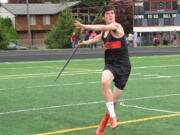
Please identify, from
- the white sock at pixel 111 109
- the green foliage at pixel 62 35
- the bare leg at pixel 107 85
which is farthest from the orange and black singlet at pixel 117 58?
the green foliage at pixel 62 35

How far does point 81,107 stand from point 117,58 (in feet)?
10.1

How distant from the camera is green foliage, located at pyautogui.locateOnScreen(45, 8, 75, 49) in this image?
165 feet

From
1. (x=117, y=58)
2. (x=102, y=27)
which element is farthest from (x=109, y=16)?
(x=117, y=58)

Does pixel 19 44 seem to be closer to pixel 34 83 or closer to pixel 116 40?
pixel 34 83

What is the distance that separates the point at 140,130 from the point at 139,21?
1486 inches

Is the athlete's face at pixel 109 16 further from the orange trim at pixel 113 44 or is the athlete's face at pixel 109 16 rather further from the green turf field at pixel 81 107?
the green turf field at pixel 81 107

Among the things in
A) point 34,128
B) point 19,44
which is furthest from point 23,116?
point 19,44

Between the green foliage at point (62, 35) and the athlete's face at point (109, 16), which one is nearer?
the athlete's face at point (109, 16)

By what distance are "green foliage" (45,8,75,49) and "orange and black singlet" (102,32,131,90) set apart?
142 ft

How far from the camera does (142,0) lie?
45.6 m

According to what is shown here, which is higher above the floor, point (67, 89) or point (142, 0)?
point (142, 0)

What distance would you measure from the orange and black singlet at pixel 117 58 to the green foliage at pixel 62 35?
142 feet

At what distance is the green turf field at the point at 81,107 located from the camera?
288 inches

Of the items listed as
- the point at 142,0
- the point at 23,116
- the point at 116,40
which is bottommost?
the point at 23,116
